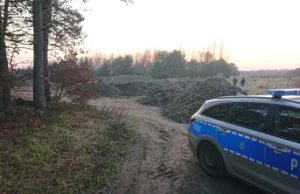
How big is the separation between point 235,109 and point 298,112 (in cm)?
129

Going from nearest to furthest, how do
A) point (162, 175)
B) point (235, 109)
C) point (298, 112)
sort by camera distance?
1. point (298, 112)
2. point (235, 109)
3. point (162, 175)

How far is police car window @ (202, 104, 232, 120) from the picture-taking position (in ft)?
16.9

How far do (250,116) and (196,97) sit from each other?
12.6 m

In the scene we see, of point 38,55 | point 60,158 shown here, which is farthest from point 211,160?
point 38,55

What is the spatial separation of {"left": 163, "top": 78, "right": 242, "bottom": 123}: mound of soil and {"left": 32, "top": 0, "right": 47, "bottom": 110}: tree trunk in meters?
A: 8.02

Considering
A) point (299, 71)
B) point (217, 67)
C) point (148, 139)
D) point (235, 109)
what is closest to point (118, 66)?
point (217, 67)

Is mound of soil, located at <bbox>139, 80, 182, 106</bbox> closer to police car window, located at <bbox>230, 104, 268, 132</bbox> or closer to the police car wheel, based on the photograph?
the police car wheel

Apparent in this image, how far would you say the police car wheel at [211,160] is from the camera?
16.9ft

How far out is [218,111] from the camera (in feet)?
17.6

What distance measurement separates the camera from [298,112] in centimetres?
375

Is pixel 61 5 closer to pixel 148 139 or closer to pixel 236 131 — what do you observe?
pixel 148 139

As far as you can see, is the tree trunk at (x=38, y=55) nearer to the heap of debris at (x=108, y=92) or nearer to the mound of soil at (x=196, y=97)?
the mound of soil at (x=196, y=97)

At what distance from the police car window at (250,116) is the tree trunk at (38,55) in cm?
690

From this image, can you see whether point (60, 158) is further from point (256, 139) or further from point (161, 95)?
point (161, 95)
